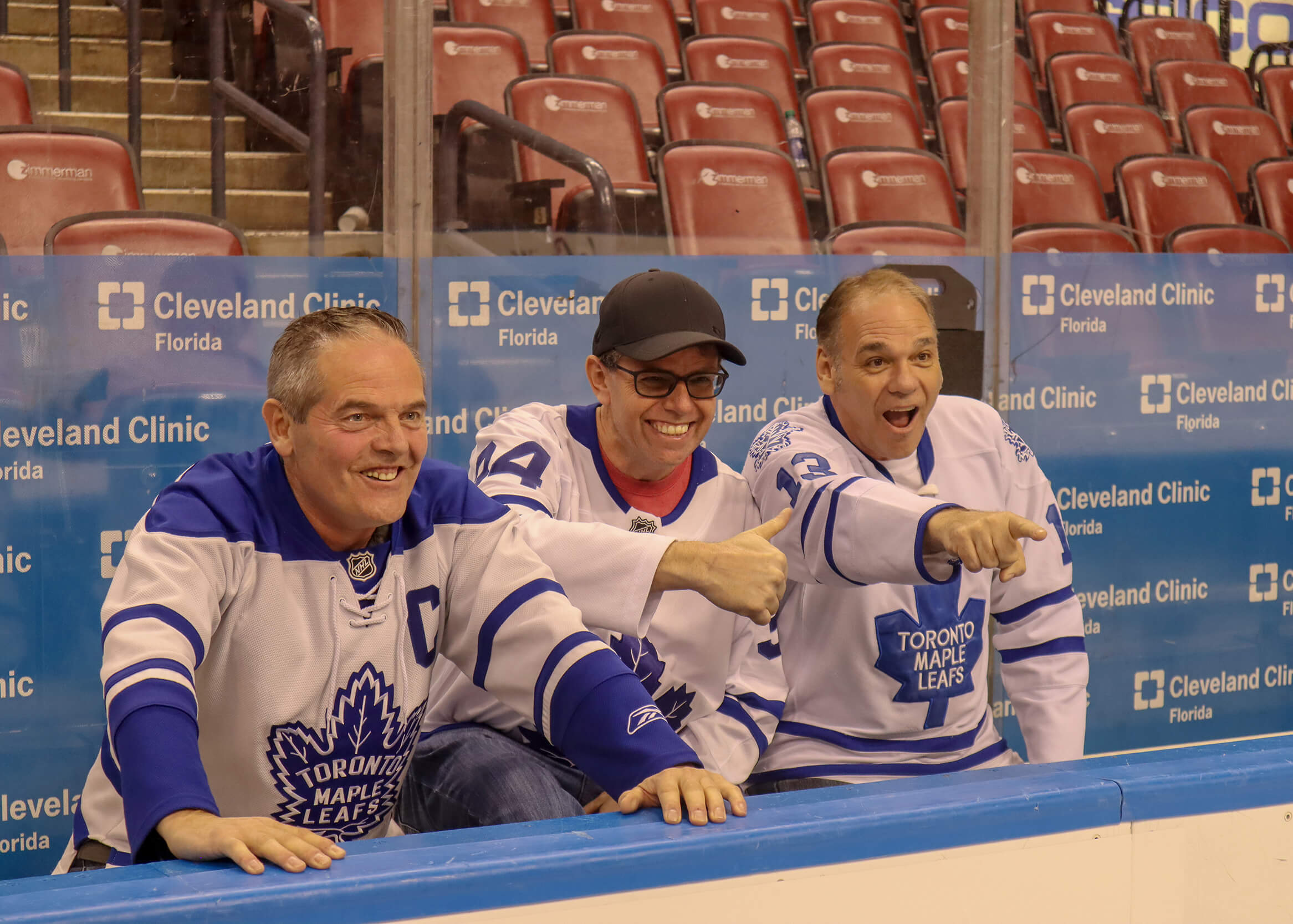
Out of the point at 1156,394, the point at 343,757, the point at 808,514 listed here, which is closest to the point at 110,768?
the point at 343,757

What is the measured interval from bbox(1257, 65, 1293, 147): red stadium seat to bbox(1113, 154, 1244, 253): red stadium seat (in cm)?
21

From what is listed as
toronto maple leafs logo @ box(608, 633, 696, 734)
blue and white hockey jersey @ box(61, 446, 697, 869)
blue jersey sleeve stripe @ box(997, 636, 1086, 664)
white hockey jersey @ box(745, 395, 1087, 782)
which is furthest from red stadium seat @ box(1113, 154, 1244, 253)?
blue and white hockey jersey @ box(61, 446, 697, 869)

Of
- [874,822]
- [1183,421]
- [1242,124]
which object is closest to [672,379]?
[874,822]

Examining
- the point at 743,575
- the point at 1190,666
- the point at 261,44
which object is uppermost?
the point at 261,44

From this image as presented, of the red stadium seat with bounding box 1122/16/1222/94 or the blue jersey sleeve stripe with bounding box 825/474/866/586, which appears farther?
the red stadium seat with bounding box 1122/16/1222/94

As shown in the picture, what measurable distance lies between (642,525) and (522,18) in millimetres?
1429

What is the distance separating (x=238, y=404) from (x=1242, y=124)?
273cm

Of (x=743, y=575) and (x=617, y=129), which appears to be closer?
(x=743, y=575)

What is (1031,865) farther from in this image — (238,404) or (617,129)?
(617,129)

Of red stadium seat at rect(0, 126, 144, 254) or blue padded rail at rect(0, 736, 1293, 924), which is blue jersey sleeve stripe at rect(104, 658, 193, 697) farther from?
red stadium seat at rect(0, 126, 144, 254)

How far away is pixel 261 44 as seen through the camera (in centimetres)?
259

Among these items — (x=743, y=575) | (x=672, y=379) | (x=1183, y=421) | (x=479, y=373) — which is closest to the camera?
(x=743, y=575)

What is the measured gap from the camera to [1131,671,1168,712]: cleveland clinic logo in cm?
336

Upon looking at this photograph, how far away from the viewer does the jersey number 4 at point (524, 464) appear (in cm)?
197
